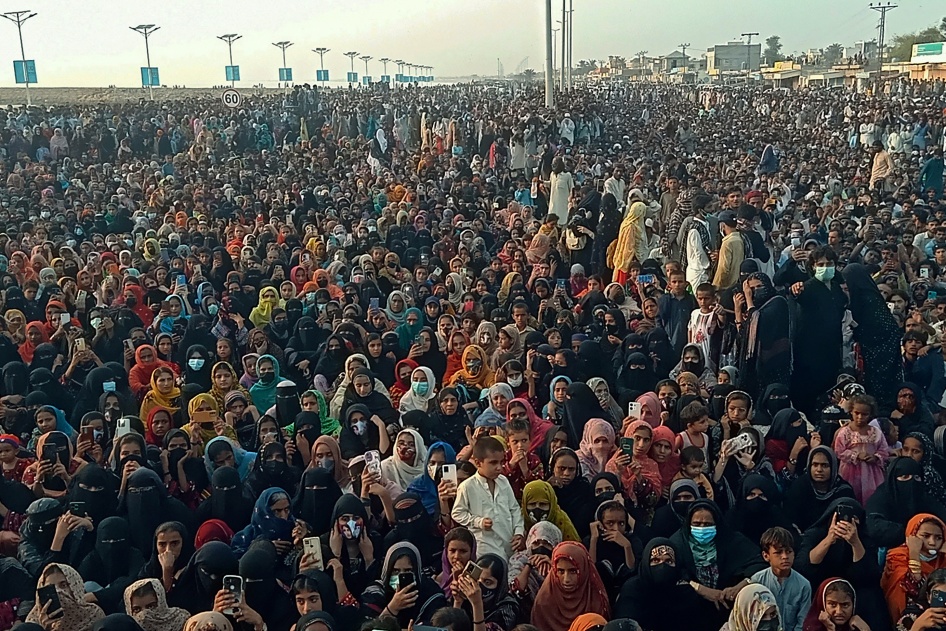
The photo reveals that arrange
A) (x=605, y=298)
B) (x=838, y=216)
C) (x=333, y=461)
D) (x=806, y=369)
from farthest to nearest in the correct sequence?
(x=838, y=216) → (x=605, y=298) → (x=806, y=369) → (x=333, y=461)

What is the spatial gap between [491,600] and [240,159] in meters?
14.8

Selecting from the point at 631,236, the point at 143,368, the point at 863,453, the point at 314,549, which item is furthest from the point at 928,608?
the point at 631,236

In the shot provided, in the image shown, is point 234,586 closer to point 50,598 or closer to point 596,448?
point 50,598

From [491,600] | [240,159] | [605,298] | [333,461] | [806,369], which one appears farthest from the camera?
[240,159]

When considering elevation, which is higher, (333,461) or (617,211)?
(617,211)

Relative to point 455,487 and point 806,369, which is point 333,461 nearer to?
point 455,487

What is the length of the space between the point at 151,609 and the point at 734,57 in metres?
96.2

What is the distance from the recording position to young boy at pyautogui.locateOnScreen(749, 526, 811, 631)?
138 inches

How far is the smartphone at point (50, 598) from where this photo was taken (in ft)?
11.2

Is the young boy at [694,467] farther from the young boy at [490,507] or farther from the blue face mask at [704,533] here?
the young boy at [490,507]

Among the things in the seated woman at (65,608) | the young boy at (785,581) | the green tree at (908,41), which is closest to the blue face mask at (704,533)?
the young boy at (785,581)

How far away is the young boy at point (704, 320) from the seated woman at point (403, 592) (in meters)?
3.05

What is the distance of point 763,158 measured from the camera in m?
15.4

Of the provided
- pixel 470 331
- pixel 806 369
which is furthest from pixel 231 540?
pixel 806 369
